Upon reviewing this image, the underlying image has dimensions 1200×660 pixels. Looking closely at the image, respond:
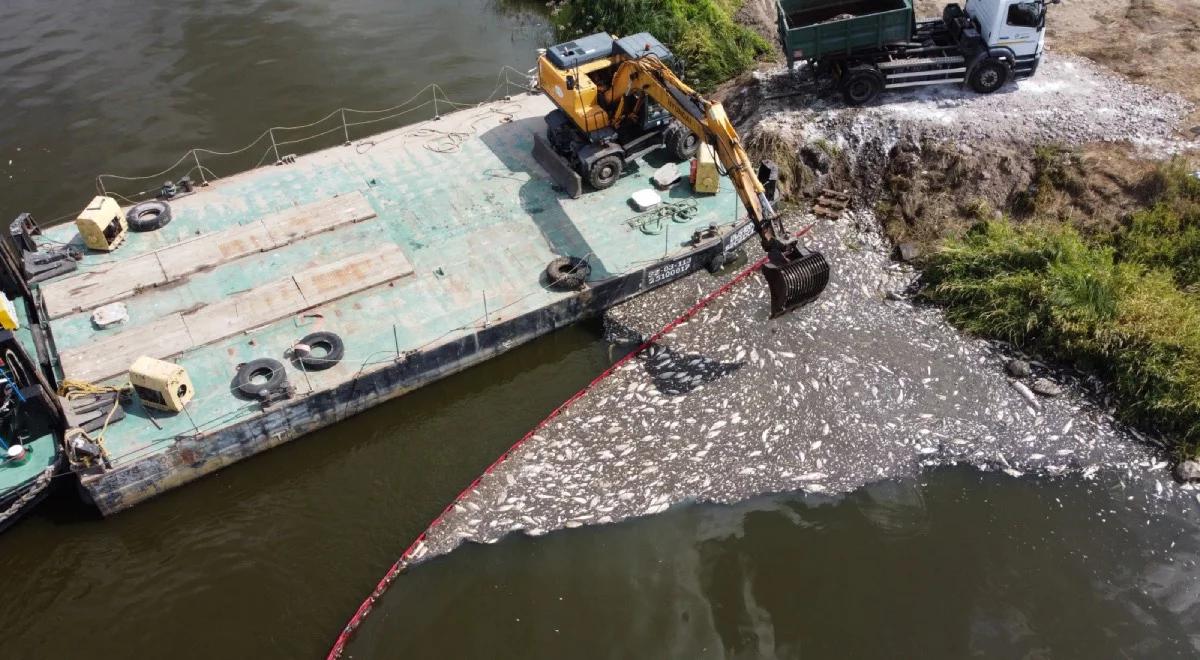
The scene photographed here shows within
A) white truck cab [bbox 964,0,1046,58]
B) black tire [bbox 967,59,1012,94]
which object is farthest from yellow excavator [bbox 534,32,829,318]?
white truck cab [bbox 964,0,1046,58]

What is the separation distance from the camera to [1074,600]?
1331 cm

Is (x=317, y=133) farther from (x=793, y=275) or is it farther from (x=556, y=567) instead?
(x=556, y=567)

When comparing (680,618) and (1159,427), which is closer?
(680,618)

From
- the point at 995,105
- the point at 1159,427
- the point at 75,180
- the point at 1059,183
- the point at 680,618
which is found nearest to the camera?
the point at 680,618

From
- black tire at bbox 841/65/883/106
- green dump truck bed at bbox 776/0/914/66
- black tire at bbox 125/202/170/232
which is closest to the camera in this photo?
black tire at bbox 125/202/170/232

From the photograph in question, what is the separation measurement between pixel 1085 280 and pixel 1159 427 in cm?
318

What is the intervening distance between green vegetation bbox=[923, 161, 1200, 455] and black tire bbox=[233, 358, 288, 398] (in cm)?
1381

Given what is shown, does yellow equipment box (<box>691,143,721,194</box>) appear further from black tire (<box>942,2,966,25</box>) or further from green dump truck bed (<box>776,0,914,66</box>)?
black tire (<box>942,2,966,25</box>)

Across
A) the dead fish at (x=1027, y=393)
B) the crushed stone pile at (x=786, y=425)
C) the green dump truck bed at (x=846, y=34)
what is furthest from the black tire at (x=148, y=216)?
the dead fish at (x=1027, y=393)

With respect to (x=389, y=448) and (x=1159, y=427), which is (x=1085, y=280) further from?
(x=389, y=448)

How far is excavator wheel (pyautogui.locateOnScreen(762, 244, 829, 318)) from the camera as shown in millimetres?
14688

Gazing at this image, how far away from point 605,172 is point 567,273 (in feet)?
11.9

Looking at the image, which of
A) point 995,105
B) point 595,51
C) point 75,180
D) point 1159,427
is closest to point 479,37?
point 595,51

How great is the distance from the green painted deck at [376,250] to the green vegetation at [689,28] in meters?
5.62
